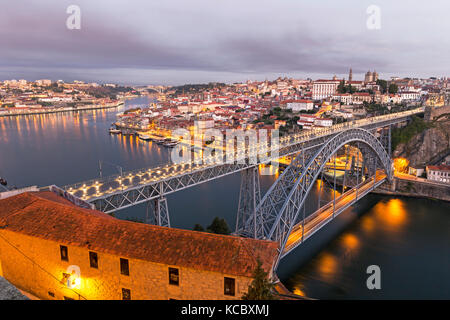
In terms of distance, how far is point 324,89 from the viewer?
55781mm

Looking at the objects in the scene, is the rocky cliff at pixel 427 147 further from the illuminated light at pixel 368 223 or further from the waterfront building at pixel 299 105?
the waterfront building at pixel 299 105

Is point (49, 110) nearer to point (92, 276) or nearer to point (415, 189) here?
point (415, 189)

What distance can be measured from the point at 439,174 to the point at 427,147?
6072 millimetres

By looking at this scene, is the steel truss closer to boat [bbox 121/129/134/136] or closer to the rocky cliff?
the rocky cliff

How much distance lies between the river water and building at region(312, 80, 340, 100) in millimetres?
34089

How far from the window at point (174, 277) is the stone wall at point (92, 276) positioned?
0.06m

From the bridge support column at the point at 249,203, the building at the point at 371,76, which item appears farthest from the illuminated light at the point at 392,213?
the building at the point at 371,76

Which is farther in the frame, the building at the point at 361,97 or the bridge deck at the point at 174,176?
the building at the point at 361,97

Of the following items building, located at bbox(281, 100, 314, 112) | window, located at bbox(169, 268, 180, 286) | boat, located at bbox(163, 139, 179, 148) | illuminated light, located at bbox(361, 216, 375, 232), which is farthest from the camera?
building, located at bbox(281, 100, 314, 112)

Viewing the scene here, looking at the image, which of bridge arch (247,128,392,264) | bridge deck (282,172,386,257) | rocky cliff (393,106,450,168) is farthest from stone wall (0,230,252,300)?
rocky cliff (393,106,450,168)

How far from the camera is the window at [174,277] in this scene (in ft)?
16.3

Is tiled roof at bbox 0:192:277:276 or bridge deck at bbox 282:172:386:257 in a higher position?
tiled roof at bbox 0:192:277:276

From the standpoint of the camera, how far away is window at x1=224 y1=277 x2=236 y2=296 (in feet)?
15.6
